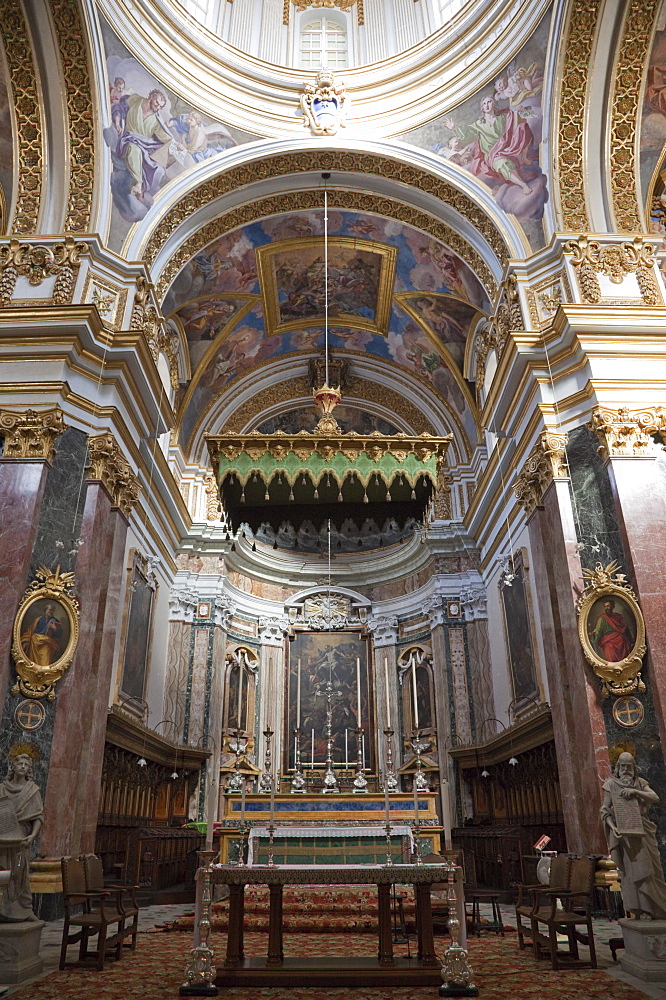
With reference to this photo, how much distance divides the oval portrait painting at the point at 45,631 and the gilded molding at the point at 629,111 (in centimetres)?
879

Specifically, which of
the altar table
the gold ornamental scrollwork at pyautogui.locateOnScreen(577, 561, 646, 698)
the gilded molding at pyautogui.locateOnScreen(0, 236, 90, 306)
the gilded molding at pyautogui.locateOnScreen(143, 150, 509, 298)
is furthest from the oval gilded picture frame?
the gilded molding at pyautogui.locateOnScreen(0, 236, 90, 306)

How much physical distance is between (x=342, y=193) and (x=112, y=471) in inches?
256

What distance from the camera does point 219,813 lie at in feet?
40.4

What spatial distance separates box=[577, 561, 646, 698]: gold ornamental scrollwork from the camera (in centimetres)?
775

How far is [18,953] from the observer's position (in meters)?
5.05

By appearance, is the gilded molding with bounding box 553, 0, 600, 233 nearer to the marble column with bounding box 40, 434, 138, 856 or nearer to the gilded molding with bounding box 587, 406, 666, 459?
the gilded molding with bounding box 587, 406, 666, 459

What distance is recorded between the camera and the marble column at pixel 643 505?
7746mm

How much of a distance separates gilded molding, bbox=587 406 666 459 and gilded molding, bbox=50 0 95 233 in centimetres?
737

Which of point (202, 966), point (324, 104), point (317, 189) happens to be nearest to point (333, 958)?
point (202, 966)

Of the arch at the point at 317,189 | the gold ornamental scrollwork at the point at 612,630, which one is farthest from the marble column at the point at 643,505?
the arch at the point at 317,189

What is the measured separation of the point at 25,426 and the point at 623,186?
8.59m

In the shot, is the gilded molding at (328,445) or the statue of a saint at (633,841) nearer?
the statue of a saint at (633,841)

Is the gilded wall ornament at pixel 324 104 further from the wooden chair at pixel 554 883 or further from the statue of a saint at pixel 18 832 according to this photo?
the wooden chair at pixel 554 883

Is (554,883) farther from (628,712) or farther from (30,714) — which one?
(30,714)
